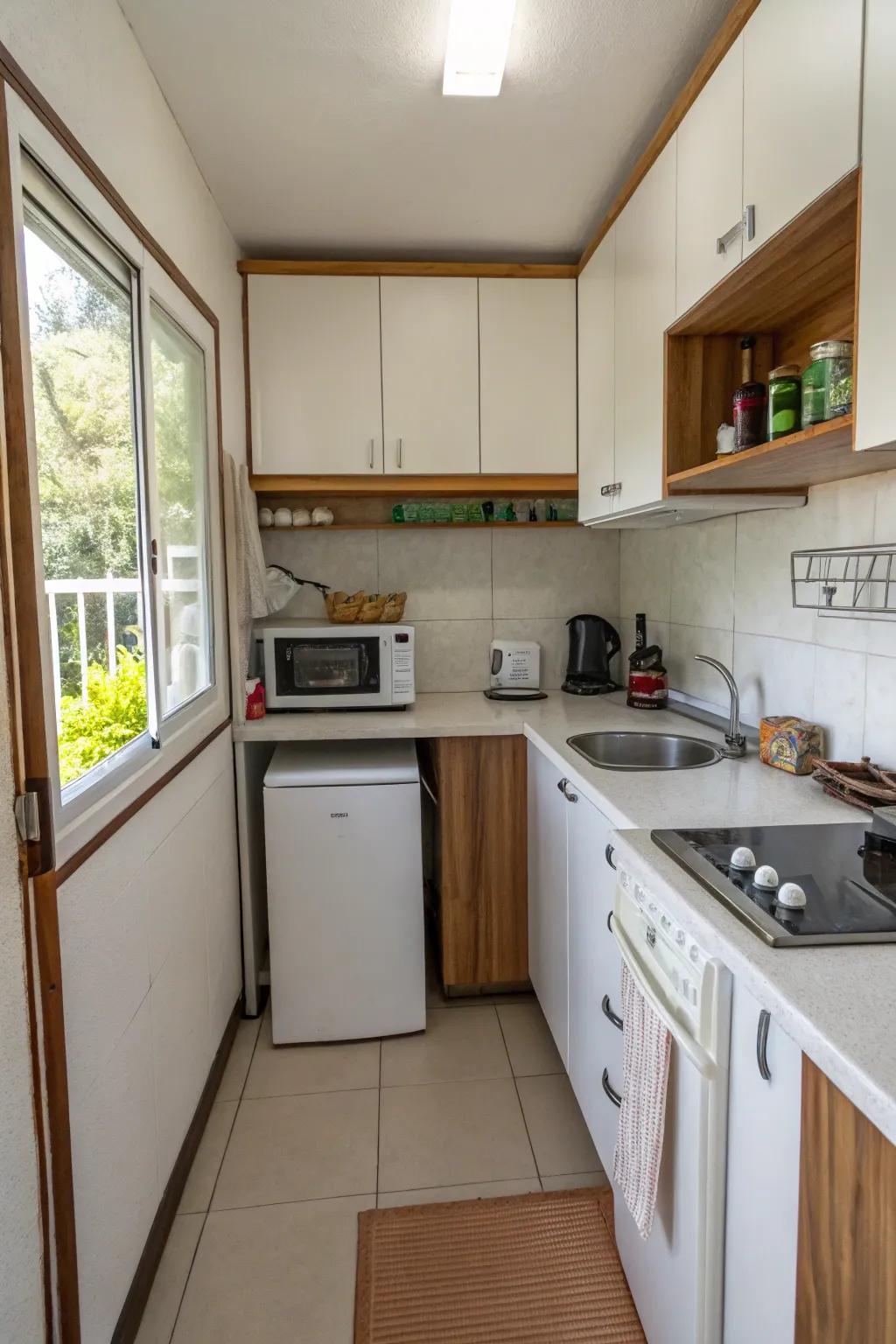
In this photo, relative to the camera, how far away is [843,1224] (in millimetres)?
729

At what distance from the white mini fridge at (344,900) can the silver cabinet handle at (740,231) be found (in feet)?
4.89

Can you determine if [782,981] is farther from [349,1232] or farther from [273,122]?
[273,122]

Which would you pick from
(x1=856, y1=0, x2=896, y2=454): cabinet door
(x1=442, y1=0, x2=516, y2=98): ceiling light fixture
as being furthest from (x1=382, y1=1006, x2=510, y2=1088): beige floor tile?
(x1=442, y1=0, x2=516, y2=98): ceiling light fixture

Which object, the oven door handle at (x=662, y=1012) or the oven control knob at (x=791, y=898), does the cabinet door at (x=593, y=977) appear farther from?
the oven control knob at (x=791, y=898)

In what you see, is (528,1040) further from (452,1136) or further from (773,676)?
(773,676)

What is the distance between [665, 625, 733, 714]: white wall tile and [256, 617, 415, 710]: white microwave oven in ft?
2.82

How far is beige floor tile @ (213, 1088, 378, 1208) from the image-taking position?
1.72m

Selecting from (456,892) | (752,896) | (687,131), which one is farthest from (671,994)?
(687,131)

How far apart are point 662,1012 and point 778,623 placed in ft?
3.66

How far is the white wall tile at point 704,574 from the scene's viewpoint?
2.13m

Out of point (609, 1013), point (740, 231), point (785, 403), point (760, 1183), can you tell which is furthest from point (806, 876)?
point (740, 231)

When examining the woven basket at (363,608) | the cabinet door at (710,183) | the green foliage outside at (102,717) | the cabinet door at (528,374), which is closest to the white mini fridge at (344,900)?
the woven basket at (363,608)

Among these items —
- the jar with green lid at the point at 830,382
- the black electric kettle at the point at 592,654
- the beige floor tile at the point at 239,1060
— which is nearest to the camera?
the jar with green lid at the point at 830,382

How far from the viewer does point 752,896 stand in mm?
1033
